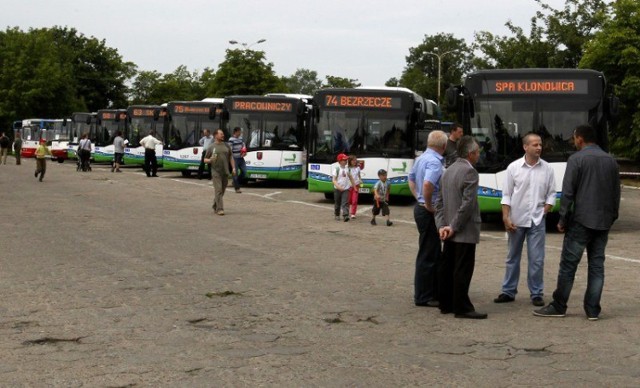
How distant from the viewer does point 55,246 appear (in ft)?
49.2

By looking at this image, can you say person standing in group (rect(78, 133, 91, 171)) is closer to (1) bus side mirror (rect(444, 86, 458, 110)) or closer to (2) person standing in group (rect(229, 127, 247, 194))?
(2) person standing in group (rect(229, 127, 247, 194))

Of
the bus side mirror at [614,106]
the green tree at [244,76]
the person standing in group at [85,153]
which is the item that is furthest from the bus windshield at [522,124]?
the green tree at [244,76]

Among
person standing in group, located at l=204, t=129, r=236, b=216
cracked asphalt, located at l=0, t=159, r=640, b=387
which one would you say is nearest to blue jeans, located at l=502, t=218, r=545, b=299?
cracked asphalt, located at l=0, t=159, r=640, b=387

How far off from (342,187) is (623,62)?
2091 centimetres

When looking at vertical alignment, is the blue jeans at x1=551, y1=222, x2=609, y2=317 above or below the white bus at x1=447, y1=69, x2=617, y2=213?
below

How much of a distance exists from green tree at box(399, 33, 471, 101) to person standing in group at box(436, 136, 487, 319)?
103737 mm

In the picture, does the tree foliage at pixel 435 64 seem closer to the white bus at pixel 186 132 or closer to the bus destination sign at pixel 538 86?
the white bus at pixel 186 132

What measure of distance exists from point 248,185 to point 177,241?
18.6m

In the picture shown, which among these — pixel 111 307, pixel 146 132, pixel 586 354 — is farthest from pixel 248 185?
pixel 586 354

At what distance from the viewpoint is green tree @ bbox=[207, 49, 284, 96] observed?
80.1 metres

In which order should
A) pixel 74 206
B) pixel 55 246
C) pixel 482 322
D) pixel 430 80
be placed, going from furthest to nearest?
pixel 430 80, pixel 74 206, pixel 55 246, pixel 482 322

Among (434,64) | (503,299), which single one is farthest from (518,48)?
(434,64)

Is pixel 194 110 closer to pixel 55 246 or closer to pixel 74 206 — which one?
pixel 74 206

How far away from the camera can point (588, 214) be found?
920cm
